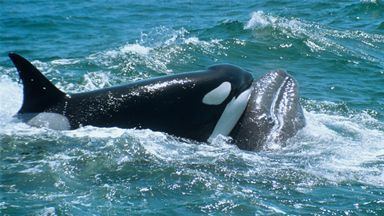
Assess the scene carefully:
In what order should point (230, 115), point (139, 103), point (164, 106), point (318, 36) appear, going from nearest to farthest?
point (139, 103) < point (164, 106) < point (230, 115) < point (318, 36)

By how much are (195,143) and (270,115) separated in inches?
74.5

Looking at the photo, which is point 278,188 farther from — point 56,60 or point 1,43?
point 1,43

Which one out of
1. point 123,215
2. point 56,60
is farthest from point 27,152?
point 56,60

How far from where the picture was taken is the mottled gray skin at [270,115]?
14867mm

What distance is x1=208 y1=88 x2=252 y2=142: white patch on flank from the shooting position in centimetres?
1489

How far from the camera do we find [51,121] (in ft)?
45.5

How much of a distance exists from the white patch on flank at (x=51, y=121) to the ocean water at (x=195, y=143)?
129mm

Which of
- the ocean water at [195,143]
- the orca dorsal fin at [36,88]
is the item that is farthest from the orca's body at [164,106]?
the ocean water at [195,143]

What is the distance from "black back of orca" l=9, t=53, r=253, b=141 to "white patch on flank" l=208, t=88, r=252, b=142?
0.15m

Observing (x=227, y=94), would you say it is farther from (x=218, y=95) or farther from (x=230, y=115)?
(x=230, y=115)

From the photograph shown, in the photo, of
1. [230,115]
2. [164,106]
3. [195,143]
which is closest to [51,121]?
[164,106]

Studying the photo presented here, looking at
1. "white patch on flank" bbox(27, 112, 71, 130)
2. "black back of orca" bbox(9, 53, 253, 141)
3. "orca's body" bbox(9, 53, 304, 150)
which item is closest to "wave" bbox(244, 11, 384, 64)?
"orca's body" bbox(9, 53, 304, 150)

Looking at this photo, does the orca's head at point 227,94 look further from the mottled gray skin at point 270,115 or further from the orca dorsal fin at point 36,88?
the orca dorsal fin at point 36,88

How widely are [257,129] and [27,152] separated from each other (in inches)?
174
